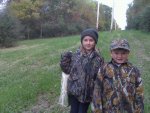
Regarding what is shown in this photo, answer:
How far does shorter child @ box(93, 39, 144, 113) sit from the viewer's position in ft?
15.0

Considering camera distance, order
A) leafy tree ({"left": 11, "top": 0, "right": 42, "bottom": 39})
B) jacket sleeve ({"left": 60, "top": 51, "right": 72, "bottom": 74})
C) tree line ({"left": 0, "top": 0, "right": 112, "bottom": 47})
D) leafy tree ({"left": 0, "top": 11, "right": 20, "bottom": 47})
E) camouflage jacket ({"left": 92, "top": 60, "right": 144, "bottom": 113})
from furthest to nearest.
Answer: tree line ({"left": 0, "top": 0, "right": 112, "bottom": 47})
leafy tree ({"left": 11, "top": 0, "right": 42, "bottom": 39})
leafy tree ({"left": 0, "top": 11, "right": 20, "bottom": 47})
jacket sleeve ({"left": 60, "top": 51, "right": 72, "bottom": 74})
camouflage jacket ({"left": 92, "top": 60, "right": 144, "bottom": 113})

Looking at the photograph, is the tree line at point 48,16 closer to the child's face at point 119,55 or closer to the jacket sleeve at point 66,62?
the jacket sleeve at point 66,62

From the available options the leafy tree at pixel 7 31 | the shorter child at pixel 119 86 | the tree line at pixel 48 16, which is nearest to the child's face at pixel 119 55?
the shorter child at pixel 119 86

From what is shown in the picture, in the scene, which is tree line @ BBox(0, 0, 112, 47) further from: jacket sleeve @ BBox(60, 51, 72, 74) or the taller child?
the taller child

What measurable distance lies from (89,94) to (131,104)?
0.89 m

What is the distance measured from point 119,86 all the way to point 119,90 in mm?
49

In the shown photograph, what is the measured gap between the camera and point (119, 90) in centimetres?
459

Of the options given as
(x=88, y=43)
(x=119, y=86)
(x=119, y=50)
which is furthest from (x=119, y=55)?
(x=88, y=43)

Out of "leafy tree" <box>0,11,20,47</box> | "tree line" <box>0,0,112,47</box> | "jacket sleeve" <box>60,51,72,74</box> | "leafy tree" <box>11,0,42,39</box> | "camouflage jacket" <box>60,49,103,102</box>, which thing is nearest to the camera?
"camouflage jacket" <box>60,49,103,102</box>

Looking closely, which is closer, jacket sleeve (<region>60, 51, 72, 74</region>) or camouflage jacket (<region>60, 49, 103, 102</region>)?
camouflage jacket (<region>60, 49, 103, 102</region>)

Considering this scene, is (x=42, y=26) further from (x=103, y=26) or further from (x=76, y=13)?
(x=103, y=26)

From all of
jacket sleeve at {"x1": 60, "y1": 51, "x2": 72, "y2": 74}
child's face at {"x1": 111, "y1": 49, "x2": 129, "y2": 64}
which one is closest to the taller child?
jacket sleeve at {"x1": 60, "y1": 51, "x2": 72, "y2": 74}

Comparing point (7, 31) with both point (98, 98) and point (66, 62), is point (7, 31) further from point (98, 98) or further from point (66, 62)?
point (98, 98)

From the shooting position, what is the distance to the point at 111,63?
4.68m
